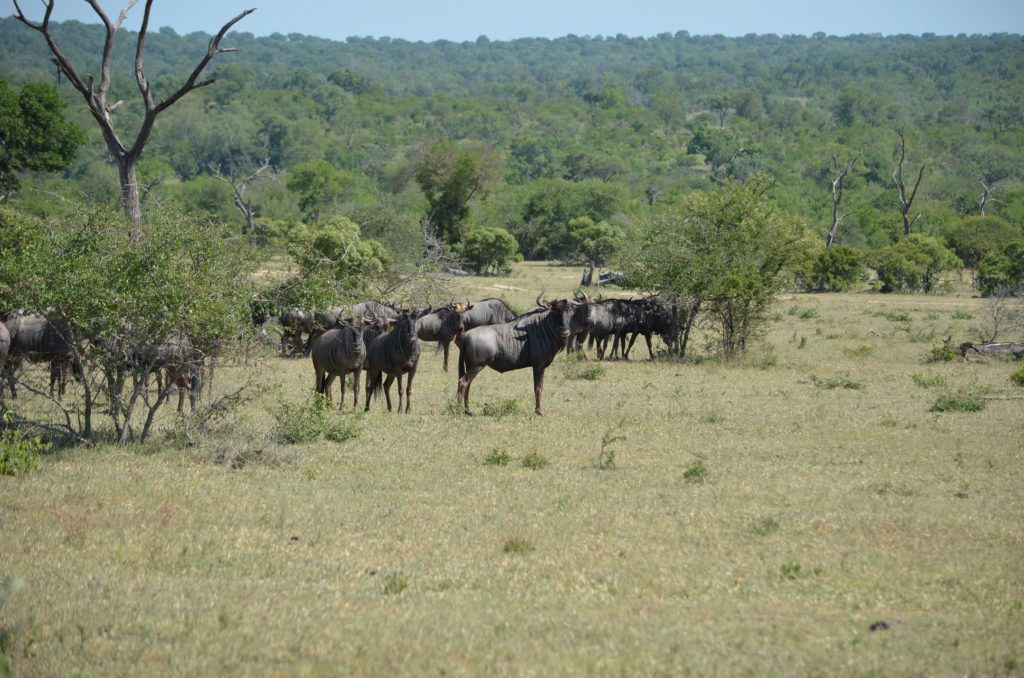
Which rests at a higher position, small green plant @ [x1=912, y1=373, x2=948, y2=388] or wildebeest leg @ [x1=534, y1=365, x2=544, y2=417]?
wildebeest leg @ [x1=534, y1=365, x2=544, y2=417]

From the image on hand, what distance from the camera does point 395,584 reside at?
325 inches

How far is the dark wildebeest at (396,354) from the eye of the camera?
17281 mm

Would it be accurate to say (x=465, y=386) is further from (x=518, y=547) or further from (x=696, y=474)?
(x=518, y=547)

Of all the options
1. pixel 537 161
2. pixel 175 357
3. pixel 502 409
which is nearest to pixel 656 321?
pixel 502 409

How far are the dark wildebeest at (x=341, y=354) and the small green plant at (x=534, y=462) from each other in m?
5.44

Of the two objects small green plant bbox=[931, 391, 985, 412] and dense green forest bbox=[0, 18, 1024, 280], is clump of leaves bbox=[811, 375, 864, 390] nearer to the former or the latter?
small green plant bbox=[931, 391, 985, 412]

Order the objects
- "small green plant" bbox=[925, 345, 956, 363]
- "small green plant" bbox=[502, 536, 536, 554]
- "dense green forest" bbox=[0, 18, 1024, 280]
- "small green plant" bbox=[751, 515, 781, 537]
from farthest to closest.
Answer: "dense green forest" bbox=[0, 18, 1024, 280] < "small green plant" bbox=[925, 345, 956, 363] < "small green plant" bbox=[751, 515, 781, 537] < "small green plant" bbox=[502, 536, 536, 554]

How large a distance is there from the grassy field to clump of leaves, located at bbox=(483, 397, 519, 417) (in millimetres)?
80

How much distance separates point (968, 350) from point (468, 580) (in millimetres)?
20750

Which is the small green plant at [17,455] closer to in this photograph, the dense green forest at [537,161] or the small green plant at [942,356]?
the dense green forest at [537,161]

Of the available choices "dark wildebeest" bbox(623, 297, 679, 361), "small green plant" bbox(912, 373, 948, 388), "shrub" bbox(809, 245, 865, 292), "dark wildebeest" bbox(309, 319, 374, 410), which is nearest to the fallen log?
"small green plant" bbox(912, 373, 948, 388)

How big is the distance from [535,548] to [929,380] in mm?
14310

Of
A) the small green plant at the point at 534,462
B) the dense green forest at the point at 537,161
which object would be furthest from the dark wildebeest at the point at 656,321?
the small green plant at the point at 534,462

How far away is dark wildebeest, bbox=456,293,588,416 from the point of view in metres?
17.4
